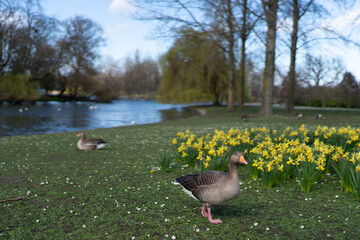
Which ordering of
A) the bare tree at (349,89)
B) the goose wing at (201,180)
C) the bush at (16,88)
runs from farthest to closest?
the bare tree at (349,89), the bush at (16,88), the goose wing at (201,180)

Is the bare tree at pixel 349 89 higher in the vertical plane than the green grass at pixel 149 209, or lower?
higher

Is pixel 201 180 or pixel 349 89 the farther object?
pixel 349 89

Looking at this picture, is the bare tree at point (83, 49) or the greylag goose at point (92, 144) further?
the bare tree at point (83, 49)

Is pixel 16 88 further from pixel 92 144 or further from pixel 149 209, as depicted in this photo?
pixel 149 209

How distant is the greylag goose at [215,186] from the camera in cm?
428

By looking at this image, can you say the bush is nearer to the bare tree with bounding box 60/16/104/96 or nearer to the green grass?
the bare tree with bounding box 60/16/104/96

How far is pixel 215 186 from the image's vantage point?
14.1 feet

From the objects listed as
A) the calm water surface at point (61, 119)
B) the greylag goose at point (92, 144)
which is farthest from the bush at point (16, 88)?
the greylag goose at point (92, 144)

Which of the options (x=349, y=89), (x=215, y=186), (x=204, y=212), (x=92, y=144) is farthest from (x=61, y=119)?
(x=349, y=89)

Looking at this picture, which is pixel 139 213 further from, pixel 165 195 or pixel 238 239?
pixel 238 239

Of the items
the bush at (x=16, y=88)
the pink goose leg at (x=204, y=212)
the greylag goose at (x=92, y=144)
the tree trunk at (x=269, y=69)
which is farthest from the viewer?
the bush at (x=16, y=88)

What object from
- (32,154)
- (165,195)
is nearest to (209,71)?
(32,154)

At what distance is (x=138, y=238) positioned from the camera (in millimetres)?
4062

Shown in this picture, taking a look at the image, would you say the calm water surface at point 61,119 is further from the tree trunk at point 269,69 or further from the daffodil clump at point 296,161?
the daffodil clump at point 296,161
